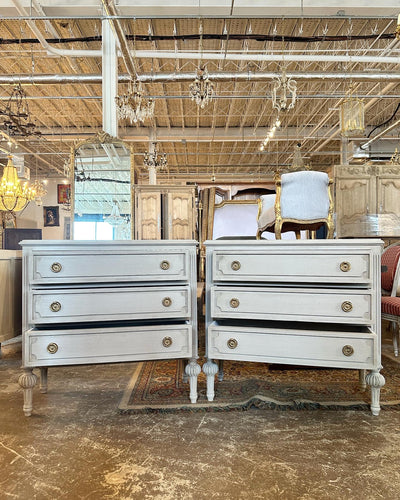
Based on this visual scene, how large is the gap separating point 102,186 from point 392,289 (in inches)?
118

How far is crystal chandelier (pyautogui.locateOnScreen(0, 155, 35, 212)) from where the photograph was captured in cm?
709

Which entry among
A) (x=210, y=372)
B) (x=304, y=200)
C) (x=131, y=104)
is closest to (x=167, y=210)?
(x=131, y=104)

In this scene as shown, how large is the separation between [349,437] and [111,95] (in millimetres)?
3927

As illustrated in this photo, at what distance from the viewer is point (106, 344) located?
1985mm

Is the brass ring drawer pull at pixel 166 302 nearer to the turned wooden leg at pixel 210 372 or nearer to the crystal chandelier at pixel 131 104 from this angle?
the turned wooden leg at pixel 210 372

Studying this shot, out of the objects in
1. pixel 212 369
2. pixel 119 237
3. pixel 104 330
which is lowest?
pixel 212 369

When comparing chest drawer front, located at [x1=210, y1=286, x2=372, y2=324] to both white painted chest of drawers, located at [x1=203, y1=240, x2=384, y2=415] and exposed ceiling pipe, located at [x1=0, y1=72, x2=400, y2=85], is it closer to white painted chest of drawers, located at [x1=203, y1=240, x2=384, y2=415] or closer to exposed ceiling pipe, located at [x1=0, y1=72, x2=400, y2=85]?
white painted chest of drawers, located at [x1=203, y1=240, x2=384, y2=415]

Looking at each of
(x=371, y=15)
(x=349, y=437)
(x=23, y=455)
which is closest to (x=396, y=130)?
(x=371, y=15)

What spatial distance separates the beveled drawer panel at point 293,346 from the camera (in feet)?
6.25

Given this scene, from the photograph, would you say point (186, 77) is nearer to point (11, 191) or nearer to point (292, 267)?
point (11, 191)

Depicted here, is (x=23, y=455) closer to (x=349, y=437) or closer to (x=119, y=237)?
(x=349, y=437)

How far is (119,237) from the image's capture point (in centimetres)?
327

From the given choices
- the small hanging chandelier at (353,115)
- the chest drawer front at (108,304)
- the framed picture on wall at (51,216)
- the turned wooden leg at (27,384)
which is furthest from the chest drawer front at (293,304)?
the framed picture on wall at (51,216)

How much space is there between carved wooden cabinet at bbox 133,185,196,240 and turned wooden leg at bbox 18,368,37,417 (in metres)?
7.66
